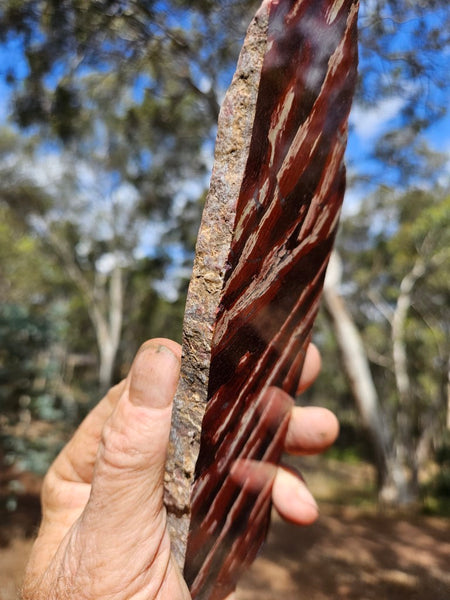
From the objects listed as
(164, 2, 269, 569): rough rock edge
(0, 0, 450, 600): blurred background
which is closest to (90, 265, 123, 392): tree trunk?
(0, 0, 450, 600): blurred background

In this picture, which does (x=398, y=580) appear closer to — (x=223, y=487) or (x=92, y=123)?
(x=223, y=487)

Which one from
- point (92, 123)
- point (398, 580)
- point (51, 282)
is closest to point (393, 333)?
point (398, 580)

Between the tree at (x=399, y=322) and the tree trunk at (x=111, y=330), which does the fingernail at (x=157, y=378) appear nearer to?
the tree at (x=399, y=322)

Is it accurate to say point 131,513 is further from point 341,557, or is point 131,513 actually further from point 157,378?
point 341,557

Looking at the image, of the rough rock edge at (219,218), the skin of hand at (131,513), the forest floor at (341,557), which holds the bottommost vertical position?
the forest floor at (341,557)

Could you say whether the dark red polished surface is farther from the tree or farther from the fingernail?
the tree

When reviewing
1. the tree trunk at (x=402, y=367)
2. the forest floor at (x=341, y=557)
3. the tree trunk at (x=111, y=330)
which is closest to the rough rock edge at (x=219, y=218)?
the forest floor at (x=341, y=557)

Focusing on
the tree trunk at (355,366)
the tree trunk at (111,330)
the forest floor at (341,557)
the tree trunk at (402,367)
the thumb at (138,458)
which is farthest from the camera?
the tree trunk at (111,330)

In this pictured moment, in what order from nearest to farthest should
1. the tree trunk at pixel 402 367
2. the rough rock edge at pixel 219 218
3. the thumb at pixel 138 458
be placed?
the rough rock edge at pixel 219 218 < the thumb at pixel 138 458 < the tree trunk at pixel 402 367

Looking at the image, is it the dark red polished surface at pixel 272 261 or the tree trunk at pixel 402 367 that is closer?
the dark red polished surface at pixel 272 261
